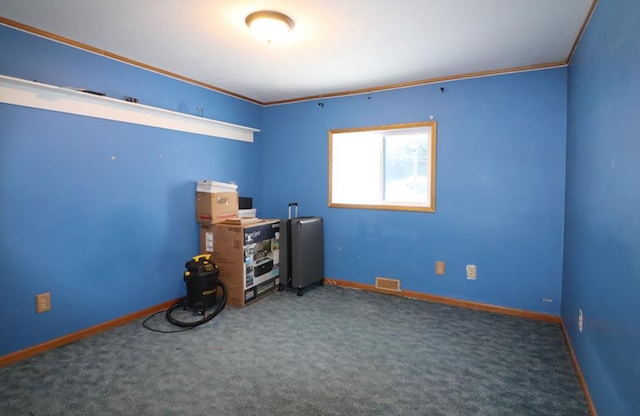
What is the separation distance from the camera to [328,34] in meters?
2.51

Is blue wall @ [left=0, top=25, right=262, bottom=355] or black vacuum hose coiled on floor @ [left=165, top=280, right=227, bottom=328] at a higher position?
blue wall @ [left=0, top=25, right=262, bottom=355]

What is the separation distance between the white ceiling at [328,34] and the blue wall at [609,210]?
0.40 meters

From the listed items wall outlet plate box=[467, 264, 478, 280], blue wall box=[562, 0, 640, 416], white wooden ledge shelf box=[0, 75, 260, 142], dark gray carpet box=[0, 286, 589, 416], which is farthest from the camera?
wall outlet plate box=[467, 264, 478, 280]

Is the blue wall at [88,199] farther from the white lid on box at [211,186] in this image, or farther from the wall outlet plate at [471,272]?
the wall outlet plate at [471,272]

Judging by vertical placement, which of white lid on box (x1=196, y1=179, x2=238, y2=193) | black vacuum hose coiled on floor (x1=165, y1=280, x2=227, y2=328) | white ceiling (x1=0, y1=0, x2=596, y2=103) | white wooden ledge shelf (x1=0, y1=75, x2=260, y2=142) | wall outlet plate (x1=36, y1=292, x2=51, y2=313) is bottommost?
black vacuum hose coiled on floor (x1=165, y1=280, x2=227, y2=328)

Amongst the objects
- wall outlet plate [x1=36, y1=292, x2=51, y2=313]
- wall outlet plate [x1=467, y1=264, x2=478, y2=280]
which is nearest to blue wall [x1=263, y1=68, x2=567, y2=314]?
wall outlet plate [x1=467, y1=264, x2=478, y2=280]

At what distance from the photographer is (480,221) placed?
3396 mm

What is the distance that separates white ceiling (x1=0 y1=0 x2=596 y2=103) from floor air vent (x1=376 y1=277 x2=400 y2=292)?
2.21 meters

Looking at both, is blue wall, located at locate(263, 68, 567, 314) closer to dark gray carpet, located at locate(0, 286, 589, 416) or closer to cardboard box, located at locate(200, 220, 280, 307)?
dark gray carpet, located at locate(0, 286, 589, 416)

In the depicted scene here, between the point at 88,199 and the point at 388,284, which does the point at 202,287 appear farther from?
the point at 388,284

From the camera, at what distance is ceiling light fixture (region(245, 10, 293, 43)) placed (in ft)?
7.22

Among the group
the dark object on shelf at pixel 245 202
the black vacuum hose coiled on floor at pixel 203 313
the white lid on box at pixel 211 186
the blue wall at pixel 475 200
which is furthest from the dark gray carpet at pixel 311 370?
the dark object on shelf at pixel 245 202

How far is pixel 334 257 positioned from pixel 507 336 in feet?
6.67

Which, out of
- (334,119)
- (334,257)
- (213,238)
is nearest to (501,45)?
(334,119)
